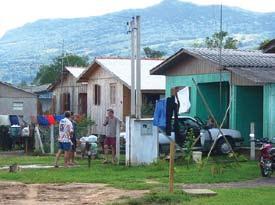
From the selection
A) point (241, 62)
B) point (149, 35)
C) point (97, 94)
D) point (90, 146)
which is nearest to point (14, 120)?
point (97, 94)

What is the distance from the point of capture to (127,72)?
1372 inches

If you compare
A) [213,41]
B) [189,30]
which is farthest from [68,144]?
[189,30]

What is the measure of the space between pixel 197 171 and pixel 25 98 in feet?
85.1

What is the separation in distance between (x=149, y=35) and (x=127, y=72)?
2738 centimetres

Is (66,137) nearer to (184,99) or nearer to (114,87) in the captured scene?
(184,99)

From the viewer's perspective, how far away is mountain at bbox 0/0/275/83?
57.2m

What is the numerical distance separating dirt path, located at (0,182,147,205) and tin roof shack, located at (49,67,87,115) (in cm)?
2442

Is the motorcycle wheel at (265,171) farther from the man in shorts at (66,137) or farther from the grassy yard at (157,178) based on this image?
the man in shorts at (66,137)

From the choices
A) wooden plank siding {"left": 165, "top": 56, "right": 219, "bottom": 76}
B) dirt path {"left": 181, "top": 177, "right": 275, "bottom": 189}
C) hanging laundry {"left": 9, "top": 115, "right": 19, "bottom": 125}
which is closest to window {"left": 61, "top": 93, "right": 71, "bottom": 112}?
hanging laundry {"left": 9, "top": 115, "right": 19, "bottom": 125}

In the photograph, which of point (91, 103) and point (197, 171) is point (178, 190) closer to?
point (197, 171)

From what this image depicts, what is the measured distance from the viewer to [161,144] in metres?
24.0

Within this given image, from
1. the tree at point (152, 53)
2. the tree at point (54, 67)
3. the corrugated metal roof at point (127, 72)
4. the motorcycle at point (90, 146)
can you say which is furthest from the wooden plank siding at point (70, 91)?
the tree at point (54, 67)

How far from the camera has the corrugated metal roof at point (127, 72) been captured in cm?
3419

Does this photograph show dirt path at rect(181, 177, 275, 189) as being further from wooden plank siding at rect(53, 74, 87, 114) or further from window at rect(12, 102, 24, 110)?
window at rect(12, 102, 24, 110)
